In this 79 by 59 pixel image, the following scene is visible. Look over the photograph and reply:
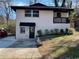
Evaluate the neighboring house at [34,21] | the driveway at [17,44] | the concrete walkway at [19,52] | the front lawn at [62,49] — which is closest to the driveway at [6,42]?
the driveway at [17,44]

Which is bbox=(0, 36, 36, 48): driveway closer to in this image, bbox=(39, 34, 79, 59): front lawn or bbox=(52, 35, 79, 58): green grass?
bbox=(39, 34, 79, 59): front lawn

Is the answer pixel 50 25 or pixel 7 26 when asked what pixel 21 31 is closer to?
pixel 50 25

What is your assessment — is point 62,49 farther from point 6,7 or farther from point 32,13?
point 6,7

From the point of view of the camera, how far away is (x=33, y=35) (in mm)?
38906

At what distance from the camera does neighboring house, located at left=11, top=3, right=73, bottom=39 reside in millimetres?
38594

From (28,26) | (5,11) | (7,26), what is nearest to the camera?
(28,26)

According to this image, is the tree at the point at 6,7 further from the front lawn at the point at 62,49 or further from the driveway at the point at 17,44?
the front lawn at the point at 62,49

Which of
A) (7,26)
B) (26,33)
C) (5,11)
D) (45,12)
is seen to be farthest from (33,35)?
(5,11)

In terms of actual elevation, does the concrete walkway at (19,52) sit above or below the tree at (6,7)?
below

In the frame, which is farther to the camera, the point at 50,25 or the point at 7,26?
the point at 7,26

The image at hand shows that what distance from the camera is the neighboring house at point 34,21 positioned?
38594 millimetres

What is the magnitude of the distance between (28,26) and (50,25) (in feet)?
12.5

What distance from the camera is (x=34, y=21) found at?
38.6 metres

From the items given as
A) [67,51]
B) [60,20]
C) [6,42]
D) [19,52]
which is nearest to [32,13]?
[60,20]
